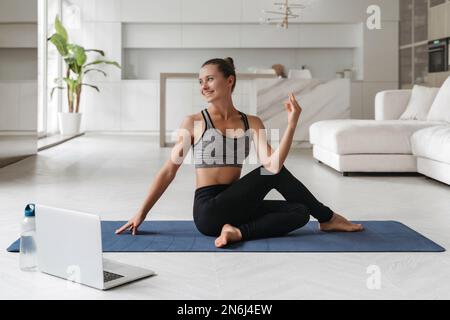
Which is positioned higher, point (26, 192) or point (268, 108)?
point (268, 108)

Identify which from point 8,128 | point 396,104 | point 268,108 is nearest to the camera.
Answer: point 8,128

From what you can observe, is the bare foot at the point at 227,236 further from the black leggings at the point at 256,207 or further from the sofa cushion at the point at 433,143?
the sofa cushion at the point at 433,143

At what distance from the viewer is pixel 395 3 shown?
10688 mm

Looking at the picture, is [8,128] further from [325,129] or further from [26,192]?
[325,129]

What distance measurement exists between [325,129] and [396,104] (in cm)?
123

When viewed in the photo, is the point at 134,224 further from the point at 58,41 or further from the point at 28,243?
the point at 58,41

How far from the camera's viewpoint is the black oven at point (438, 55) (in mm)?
8664

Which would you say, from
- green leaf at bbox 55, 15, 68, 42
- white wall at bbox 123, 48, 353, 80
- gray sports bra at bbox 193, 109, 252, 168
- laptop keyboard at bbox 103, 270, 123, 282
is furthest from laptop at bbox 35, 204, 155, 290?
white wall at bbox 123, 48, 353, 80

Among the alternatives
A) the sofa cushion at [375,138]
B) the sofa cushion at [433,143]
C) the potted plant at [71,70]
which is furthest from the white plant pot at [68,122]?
the sofa cushion at [433,143]

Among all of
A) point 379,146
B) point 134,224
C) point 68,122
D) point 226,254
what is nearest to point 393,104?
point 379,146

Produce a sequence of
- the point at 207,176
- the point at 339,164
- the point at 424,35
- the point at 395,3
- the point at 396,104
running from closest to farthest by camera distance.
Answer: the point at 207,176
the point at 339,164
the point at 396,104
the point at 424,35
the point at 395,3

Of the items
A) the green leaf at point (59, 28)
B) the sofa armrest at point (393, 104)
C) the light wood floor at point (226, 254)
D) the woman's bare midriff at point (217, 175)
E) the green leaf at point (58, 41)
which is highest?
the green leaf at point (59, 28)

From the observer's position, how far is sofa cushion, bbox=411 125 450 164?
4543mm
